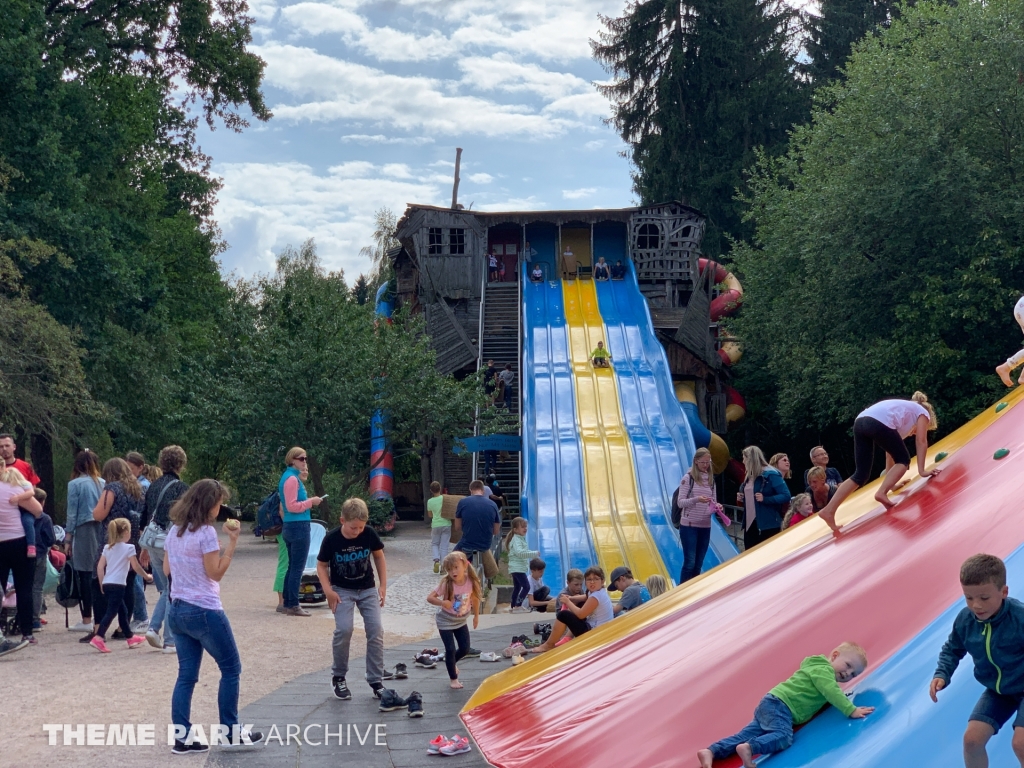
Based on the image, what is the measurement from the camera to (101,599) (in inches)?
420

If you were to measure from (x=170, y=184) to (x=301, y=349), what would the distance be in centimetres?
1177

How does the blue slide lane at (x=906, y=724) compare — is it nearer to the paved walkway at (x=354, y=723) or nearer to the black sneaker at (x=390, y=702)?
the paved walkway at (x=354, y=723)

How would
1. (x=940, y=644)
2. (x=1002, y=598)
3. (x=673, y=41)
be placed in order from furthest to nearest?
Result: 1. (x=673, y=41)
2. (x=940, y=644)
3. (x=1002, y=598)

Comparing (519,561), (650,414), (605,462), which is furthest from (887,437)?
(650,414)

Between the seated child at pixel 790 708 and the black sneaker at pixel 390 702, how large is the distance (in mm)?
3414

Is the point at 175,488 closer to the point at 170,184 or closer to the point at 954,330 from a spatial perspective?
the point at 954,330

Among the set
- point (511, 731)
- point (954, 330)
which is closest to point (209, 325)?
point (954, 330)

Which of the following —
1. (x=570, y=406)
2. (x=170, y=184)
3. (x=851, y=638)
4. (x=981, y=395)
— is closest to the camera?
(x=851, y=638)

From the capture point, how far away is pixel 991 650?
4461 mm

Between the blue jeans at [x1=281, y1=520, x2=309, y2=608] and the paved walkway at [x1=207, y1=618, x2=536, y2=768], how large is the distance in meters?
2.65

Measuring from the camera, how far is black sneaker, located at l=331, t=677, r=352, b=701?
8484 mm

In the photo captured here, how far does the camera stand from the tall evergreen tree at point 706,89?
140 feet

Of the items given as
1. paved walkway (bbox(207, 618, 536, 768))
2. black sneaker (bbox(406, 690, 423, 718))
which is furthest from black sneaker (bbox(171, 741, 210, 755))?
black sneaker (bbox(406, 690, 423, 718))

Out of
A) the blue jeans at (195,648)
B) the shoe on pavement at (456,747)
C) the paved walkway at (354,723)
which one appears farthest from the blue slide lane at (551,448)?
the blue jeans at (195,648)
